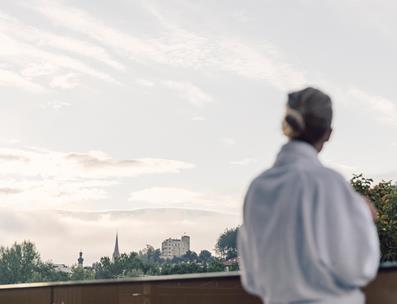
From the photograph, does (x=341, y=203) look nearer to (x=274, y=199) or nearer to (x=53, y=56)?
(x=274, y=199)

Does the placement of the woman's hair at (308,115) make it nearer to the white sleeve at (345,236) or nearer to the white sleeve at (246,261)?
the white sleeve at (345,236)

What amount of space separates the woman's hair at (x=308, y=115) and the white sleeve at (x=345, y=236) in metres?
0.21

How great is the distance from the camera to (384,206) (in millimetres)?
30984

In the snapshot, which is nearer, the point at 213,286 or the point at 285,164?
the point at 285,164

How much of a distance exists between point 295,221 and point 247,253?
31 cm

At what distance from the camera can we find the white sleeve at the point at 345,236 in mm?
2098

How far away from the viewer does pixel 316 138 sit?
233cm

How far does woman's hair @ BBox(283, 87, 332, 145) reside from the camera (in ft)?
7.52

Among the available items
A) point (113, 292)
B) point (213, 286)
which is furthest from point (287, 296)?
point (113, 292)

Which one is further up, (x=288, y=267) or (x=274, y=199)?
(x=274, y=199)

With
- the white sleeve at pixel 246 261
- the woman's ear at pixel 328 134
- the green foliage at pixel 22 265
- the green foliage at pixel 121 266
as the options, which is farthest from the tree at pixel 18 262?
the woman's ear at pixel 328 134

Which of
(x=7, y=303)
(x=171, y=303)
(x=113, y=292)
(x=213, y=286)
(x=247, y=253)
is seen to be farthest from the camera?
(x=7, y=303)

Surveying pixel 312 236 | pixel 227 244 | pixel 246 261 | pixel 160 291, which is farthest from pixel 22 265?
pixel 312 236

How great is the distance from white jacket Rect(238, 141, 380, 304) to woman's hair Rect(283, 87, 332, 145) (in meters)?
0.05
